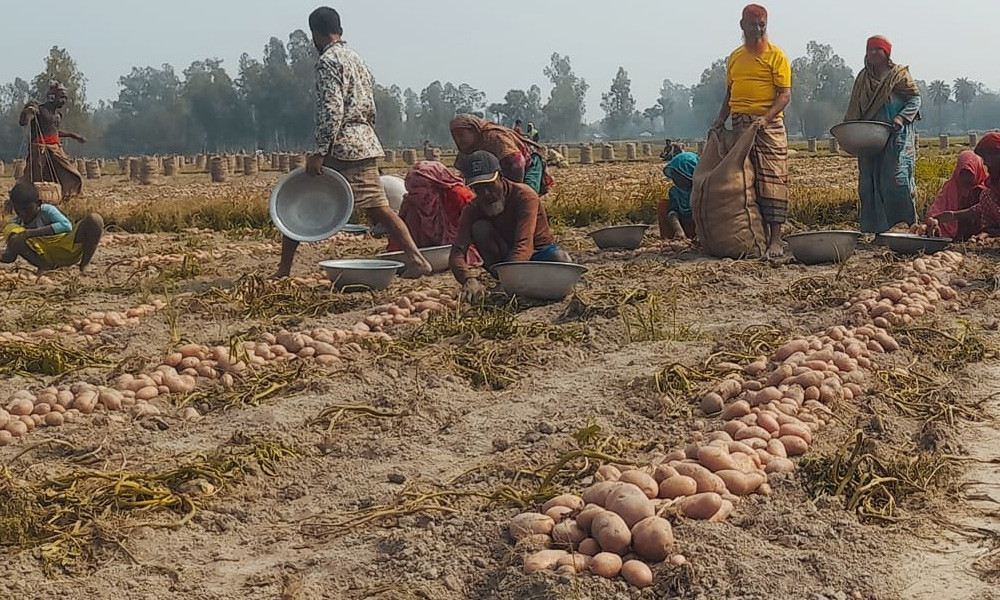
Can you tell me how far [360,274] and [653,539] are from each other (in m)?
4.06

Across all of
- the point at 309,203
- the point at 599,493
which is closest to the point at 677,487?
the point at 599,493

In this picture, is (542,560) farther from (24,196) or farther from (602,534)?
(24,196)

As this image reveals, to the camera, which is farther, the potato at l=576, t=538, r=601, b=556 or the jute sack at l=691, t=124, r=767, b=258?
the jute sack at l=691, t=124, r=767, b=258

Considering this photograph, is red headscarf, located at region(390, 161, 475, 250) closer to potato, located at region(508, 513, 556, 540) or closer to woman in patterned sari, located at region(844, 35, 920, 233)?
woman in patterned sari, located at region(844, 35, 920, 233)

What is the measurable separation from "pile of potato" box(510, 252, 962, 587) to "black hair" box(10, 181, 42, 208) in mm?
5230

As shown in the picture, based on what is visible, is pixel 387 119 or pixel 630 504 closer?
pixel 630 504

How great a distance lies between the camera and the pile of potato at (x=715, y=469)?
2.55 meters

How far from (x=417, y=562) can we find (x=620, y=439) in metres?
1.02

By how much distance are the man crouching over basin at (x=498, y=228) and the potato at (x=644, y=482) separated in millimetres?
3018

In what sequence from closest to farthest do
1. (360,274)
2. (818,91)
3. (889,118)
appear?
(360,274) < (889,118) < (818,91)

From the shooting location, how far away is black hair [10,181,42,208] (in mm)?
7531

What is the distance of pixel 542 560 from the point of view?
2.52 metres

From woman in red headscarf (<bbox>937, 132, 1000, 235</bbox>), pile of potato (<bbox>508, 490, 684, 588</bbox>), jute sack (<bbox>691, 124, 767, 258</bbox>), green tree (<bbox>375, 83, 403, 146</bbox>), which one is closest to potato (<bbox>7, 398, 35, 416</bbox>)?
pile of potato (<bbox>508, 490, 684, 588</bbox>)

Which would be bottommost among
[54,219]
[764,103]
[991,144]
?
[54,219]
